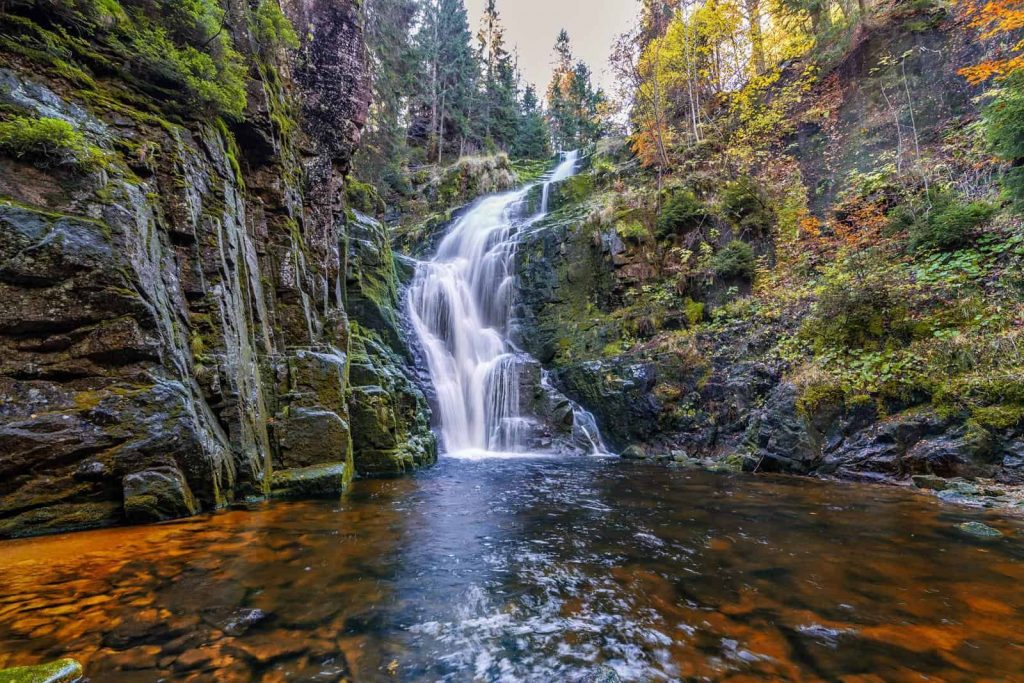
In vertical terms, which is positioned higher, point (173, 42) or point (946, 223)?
point (173, 42)

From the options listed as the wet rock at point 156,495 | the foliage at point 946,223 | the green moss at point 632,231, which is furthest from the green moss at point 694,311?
→ the wet rock at point 156,495

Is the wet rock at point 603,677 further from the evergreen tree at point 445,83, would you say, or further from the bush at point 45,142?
the evergreen tree at point 445,83

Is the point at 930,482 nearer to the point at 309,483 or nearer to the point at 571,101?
the point at 309,483

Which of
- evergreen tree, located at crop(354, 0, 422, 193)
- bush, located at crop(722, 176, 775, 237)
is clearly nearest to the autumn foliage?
bush, located at crop(722, 176, 775, 237)

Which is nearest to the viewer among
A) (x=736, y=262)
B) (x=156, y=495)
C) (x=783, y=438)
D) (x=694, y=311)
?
(x=156, y=495)

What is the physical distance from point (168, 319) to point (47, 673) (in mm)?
4212

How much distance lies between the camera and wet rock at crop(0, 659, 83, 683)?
1797mm

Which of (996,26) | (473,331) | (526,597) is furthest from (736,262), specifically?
(526,597)

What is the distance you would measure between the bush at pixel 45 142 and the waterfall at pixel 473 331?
865 centimetres

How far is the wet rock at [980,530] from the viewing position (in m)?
4.36

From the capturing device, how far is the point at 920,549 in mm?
4074

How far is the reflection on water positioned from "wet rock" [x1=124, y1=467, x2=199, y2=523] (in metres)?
0.23

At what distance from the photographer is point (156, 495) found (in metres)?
4.56

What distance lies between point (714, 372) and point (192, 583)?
10385 mm
